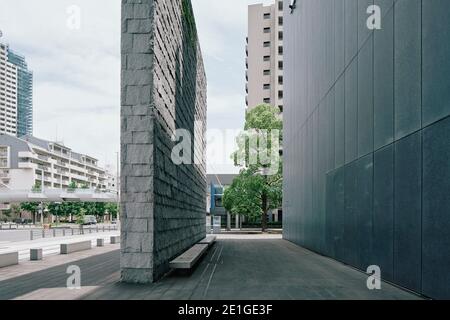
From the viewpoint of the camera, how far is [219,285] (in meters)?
10.9

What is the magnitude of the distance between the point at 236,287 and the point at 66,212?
88.6 m

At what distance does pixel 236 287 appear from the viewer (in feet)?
34.8

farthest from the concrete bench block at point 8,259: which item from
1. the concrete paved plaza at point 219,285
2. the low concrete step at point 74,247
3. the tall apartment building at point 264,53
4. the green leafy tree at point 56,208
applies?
the green leafy tree at point 56,208

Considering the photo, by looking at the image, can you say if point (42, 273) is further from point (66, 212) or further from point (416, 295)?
point (66, 212)

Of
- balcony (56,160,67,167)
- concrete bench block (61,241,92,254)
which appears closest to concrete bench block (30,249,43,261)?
concrete bench block (61,241,92,254)

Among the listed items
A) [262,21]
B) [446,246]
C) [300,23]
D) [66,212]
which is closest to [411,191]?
[446,246]

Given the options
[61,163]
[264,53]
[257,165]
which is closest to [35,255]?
[257,165]

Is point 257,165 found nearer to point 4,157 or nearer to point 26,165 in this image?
point 26,165

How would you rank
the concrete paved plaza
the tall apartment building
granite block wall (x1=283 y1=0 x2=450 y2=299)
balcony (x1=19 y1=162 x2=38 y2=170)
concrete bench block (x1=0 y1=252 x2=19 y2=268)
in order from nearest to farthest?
granite block wall (x1=283 y1=0 x2=450 y2=299)
the concrete paved plaza
concrete bench block (x1=0 y1=252 x2=19 y2=268)
the tall apartment building
balcony (x1=19 y1=162 x2=38 y2=170)

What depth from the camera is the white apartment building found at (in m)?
110

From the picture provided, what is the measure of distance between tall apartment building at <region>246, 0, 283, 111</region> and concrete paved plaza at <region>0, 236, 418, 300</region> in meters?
67.8

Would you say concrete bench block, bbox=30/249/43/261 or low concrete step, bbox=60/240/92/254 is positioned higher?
concrete bench block, bbox=30/249/43/261

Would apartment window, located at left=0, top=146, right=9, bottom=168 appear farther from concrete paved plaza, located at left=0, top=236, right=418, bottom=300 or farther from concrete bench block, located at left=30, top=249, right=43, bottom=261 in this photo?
concrete paved plaza, located at left=0, top=236, right=418, bottom=300
